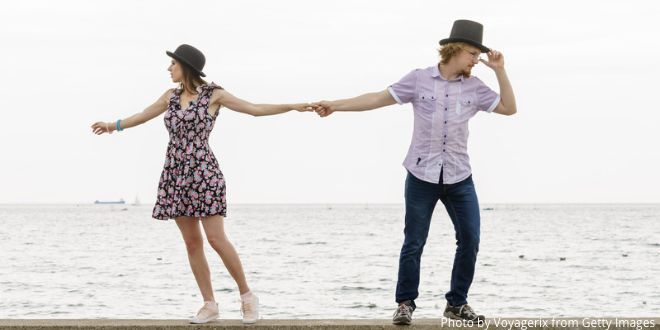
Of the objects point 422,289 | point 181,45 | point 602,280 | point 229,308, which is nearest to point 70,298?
point 229,308

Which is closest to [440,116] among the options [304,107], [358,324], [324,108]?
[324,108]

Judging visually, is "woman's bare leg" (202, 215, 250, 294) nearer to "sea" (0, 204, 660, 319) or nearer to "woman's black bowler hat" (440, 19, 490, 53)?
"woman's black bowler hat" (440, 19, 490, 53)

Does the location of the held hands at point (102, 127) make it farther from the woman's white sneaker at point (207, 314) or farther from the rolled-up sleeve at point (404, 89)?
the rolled-up sleeve at point (404, 89)

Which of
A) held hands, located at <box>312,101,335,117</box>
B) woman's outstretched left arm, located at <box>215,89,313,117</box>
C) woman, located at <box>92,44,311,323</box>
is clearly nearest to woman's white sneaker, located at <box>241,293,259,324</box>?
woman, located at <box>92,44,311,323</box>

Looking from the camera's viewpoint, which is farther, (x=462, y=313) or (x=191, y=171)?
(x=462, y=313)

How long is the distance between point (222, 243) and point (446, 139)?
5.68 ft

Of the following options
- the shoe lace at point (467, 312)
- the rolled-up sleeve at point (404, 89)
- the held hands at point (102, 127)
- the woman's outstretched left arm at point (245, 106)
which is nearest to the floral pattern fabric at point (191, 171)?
the woman's outstretched left arm at point (245, 106)

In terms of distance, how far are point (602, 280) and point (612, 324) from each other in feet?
96.5

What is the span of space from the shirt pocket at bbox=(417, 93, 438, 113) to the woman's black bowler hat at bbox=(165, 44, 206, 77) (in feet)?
5.07

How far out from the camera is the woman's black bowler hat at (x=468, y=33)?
21.0 feet

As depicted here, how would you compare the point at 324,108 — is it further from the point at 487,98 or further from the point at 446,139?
the point at 487,98

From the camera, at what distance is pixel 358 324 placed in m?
6.25

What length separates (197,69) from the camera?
646cm

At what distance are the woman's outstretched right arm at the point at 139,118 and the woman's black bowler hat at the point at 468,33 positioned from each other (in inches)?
81.4
